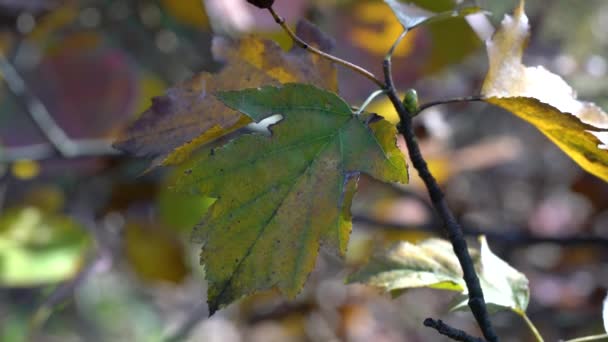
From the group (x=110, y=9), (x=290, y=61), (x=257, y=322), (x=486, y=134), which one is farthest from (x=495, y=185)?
(x=290, y=61)

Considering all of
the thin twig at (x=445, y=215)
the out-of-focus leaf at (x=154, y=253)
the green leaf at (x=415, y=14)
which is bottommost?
the out-of-focus leaf at (x=154, y=253)

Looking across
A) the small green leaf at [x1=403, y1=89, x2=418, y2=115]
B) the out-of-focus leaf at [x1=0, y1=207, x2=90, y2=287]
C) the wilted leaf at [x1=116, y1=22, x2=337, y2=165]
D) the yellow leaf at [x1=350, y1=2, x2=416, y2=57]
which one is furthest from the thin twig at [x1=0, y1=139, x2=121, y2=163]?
the small green leaf at [x1=403, y1=89, x2=418, y2=115]

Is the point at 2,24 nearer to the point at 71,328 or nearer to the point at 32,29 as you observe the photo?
the point at 32,29

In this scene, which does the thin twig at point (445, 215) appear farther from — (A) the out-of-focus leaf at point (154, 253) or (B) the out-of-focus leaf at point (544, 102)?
(A) the out-of-focus leaf at point (154, 253)

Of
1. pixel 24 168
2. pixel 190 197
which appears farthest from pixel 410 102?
pixel 24 168

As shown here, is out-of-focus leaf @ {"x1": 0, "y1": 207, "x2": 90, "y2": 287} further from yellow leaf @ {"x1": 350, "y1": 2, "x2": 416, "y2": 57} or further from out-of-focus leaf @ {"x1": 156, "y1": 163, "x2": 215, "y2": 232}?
yellow leaf @ {"x1": 350, "y1": 2, "x2": 416, "y2": 57}

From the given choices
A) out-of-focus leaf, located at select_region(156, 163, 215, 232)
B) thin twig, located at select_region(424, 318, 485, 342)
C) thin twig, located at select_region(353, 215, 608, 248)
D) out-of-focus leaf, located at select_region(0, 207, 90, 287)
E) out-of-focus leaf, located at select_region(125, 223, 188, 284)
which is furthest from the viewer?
out-of-focus leaf, located at select_region(125, 223, 188, 284)

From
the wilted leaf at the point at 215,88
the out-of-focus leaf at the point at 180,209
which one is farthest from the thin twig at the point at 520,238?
the wilted leaf at the point at 215,88
